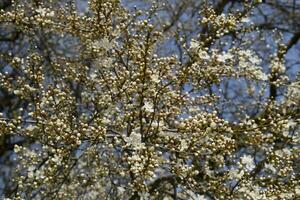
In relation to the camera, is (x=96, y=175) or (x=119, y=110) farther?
(x=96, y=175)

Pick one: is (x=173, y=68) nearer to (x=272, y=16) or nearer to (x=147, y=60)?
(x=147, y=60)

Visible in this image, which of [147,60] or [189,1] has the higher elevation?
[189,1]

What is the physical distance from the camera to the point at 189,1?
26.2 feet

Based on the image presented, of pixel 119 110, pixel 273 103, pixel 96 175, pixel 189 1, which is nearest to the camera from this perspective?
pixel 119 110

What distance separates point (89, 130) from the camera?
370 cm

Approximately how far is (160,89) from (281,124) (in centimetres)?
91

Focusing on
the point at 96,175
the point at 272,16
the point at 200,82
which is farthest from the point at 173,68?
the point at 272,16

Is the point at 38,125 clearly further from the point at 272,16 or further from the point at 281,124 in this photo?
the point at 272,16

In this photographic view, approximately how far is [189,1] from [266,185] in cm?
434

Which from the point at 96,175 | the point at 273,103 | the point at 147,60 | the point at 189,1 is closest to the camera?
the point at 147,60

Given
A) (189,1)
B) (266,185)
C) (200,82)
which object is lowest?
(266,185)

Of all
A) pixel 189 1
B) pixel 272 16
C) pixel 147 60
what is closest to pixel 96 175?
pixel 147 60

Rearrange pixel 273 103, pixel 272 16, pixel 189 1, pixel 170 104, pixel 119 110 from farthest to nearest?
pixel 272 16, pixel 189 1, pixel 273 103, pixel 119 110, pixel 170 104

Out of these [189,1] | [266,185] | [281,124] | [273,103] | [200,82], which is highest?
[189,1]
